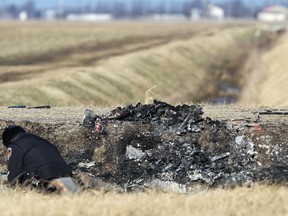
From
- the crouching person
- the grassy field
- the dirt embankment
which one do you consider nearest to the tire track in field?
the grassy field

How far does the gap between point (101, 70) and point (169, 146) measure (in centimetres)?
2713

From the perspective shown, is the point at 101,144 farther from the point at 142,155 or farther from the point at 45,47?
the point at 45,47

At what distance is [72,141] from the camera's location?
1802 centimetres

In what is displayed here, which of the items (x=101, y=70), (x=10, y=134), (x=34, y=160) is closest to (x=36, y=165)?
(x=34, y=160)

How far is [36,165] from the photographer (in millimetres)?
13266

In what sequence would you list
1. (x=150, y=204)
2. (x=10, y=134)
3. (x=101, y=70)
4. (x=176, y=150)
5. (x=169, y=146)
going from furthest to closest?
(x=101, y=70) < (x=169, y=146) < (x=176, y=150) < (x=10, y=134) < (x=150, y=204)

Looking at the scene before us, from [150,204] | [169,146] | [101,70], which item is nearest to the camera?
[150,204]

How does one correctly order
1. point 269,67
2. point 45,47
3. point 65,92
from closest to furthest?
1. point 65,92
2. point 269,67
3. point 45,47

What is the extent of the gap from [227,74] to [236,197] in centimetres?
4489

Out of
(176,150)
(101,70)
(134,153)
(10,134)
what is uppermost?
(10,134)

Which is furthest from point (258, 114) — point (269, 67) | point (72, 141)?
point (269, 67)

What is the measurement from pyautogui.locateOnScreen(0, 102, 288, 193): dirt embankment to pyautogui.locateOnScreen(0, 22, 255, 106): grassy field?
774 cm

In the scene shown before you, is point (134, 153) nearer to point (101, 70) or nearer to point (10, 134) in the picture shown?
point (10, 134)

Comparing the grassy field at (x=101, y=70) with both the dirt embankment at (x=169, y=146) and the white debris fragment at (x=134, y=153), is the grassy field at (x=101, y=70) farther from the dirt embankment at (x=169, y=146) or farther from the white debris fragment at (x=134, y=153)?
the white debris fragment at (x=134, y=153)
